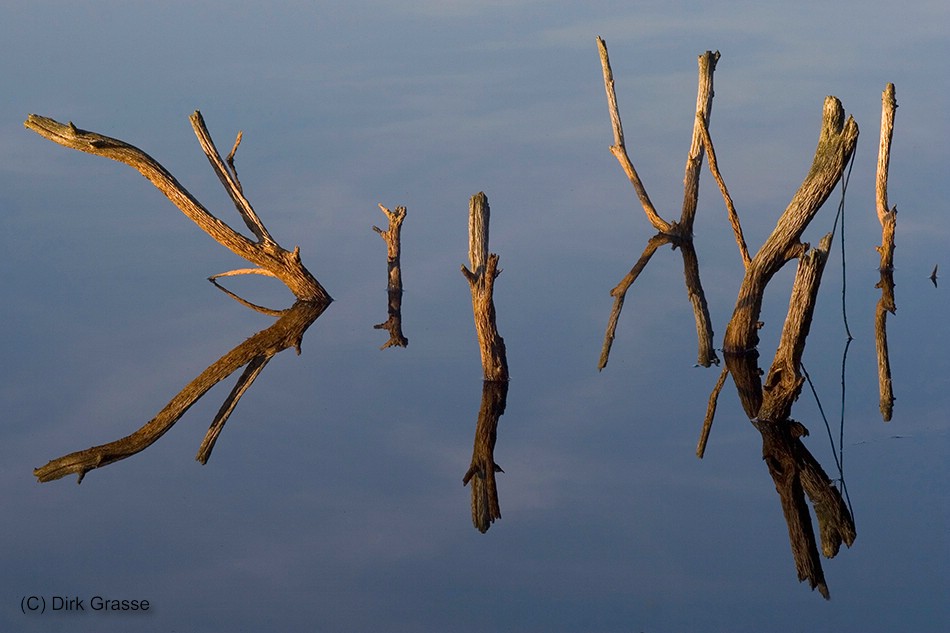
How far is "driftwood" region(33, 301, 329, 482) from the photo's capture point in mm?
14203

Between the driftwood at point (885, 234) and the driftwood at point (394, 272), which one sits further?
the driftwood at point (394, 272)

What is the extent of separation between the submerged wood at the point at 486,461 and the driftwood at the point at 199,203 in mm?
4244

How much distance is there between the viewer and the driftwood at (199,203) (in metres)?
18.1

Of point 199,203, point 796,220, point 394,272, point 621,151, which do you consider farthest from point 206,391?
point 621,151

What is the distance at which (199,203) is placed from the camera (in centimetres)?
1884

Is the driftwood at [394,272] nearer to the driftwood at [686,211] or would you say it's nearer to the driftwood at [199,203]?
the driftwood at [199,203]

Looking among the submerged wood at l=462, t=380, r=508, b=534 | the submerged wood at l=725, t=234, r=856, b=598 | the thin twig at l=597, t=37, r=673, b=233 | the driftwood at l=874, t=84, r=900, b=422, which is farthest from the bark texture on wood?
the thin twig at l=597, t=37, r=673, b=233

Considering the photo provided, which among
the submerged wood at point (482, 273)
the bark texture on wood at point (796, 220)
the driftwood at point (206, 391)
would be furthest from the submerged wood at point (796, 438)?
the driftwood at point (206, 391)

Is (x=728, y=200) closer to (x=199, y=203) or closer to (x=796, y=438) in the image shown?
(x=796, y=438)

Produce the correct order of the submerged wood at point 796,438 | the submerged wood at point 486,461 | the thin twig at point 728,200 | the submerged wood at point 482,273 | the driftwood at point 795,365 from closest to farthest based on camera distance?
1. the submerged wood at point 796,438
2. the driftwood at point 795,365
3. the submerged wood at point 486,461
4. the submerged wood at point 482,273
5. the thin twig at point 728,200

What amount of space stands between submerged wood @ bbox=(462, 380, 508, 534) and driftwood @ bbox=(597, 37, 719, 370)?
2535mm

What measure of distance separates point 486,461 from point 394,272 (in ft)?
20.2

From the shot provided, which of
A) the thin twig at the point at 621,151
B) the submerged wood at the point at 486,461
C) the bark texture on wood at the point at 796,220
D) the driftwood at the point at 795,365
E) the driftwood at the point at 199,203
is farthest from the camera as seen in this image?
the thin twig at the point at 621,151

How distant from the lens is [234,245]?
18.9 meters
